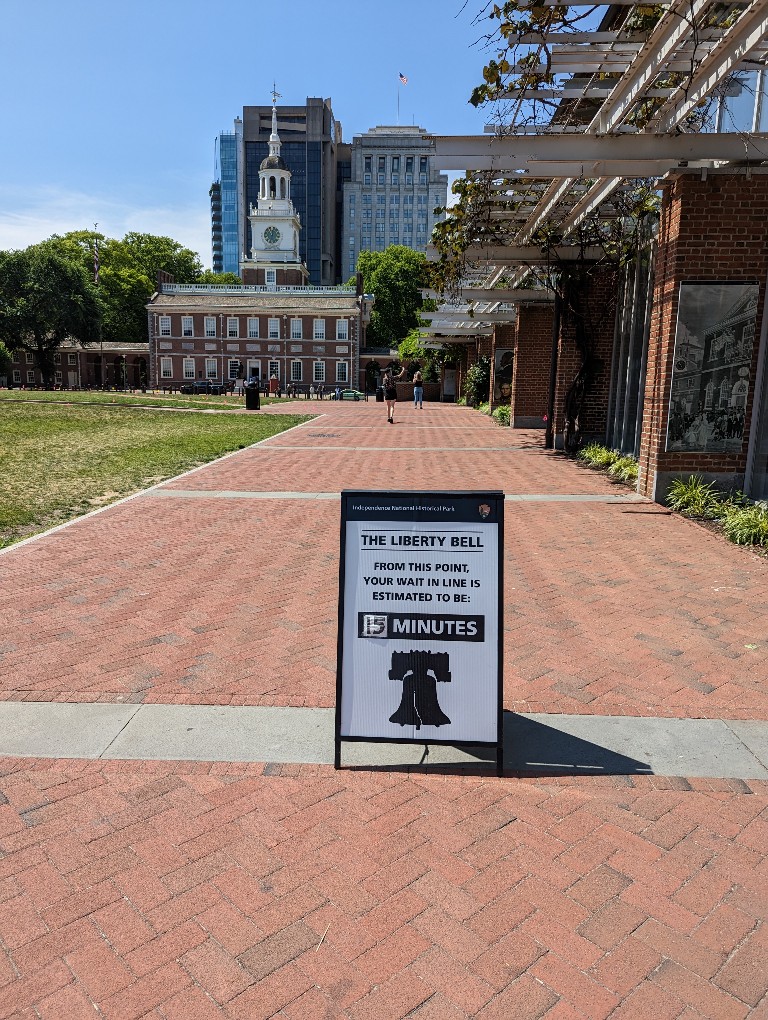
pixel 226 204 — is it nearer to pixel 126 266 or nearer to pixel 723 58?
pixel 126 266

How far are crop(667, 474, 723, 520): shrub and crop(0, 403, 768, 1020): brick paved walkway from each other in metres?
3.13

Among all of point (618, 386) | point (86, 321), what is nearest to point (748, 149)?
point (618, 386)

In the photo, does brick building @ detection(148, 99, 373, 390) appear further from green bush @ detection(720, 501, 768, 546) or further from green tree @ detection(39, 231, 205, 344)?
green bush @ detection(720, 501, 768, 546)

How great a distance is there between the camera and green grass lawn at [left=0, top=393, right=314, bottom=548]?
922cm

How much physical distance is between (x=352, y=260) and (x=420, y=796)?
501 ft

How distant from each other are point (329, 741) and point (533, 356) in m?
17.2

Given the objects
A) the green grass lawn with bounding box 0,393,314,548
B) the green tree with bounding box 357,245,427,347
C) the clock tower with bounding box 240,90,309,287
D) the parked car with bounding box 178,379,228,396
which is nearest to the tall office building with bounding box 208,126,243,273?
the clock tower with bounding box 240,90,309,287

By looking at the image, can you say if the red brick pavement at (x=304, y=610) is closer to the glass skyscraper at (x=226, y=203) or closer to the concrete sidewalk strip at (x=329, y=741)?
the concrete sidewalk strip at (x=329, y=741)

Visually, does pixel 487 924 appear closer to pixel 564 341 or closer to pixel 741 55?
pixel 741 55

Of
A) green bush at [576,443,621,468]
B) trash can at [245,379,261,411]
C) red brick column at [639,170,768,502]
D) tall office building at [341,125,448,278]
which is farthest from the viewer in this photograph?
tall office building at [341,125,448,278]

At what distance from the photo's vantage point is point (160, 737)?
3.49 meters

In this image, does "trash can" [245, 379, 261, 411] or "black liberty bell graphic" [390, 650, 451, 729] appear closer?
"black liberty bell graphic" [390, 650, 451, 729]

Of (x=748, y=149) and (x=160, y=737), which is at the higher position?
(x=748, y=149)

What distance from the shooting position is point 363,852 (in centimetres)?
268
